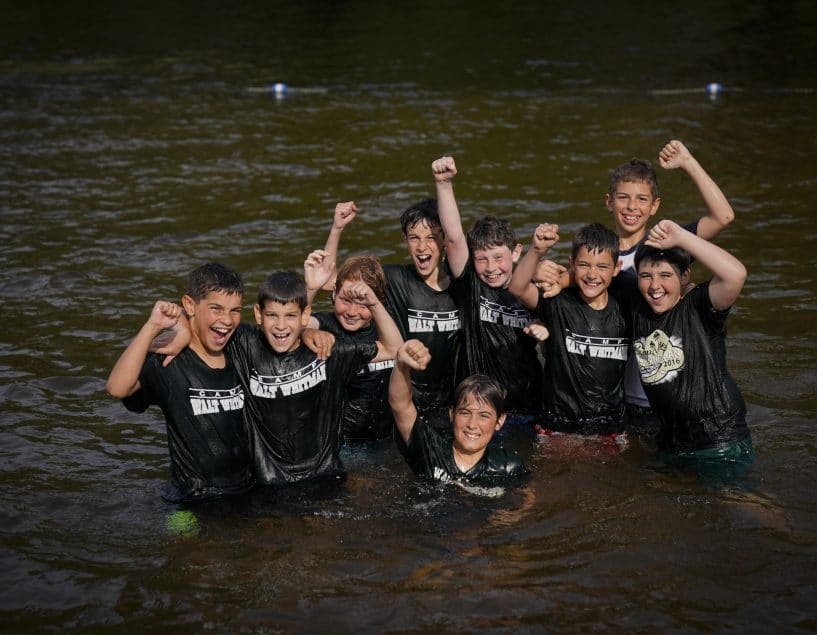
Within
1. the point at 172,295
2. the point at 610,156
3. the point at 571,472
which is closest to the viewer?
the point at 571,472

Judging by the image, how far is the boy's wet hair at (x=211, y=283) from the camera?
6.95 meters

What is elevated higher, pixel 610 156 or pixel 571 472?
pixel 610 156

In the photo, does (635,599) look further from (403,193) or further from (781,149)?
(781,149)

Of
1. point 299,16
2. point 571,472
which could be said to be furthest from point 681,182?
point 299,16

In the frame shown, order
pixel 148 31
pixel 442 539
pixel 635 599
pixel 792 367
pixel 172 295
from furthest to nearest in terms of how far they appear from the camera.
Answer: pixel 148 31, pixel 172 295, pixel 792 367, pixel 442 539, pixel 635 599

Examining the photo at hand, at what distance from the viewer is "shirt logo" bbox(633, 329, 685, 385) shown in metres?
7.52

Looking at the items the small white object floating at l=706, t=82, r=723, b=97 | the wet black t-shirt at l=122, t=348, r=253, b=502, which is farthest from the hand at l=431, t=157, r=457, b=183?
the small white object floating at l=706, t=82, r=723, b=97

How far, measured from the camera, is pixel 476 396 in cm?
715

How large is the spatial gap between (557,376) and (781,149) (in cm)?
910

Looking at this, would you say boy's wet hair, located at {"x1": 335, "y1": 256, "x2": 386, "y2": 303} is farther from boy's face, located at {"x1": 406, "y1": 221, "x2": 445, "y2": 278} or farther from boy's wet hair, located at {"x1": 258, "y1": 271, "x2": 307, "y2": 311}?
boy's wet hair, located at {"x1": 258, "y1": 271, "x2": 307, "y2": 311}

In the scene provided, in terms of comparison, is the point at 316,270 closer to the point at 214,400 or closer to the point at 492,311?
the point at 214,400

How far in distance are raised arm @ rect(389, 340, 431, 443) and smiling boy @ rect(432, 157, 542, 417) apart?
4.48 feet

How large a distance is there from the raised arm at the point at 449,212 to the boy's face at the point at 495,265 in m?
0.13

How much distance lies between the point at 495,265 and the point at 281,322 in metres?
1.93
